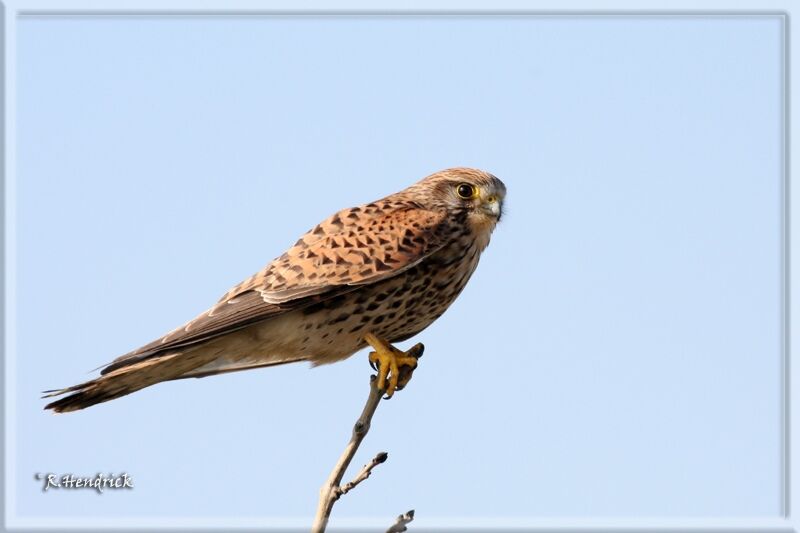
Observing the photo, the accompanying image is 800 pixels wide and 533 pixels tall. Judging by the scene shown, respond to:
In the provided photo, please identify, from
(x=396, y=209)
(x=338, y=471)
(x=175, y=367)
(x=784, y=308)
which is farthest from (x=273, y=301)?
(x=784, y=308)

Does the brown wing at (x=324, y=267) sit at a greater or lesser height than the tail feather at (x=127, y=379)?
greater

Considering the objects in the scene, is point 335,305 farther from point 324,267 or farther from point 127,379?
point 127,379

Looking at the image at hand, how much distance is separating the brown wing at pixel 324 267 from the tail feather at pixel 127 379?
0.04 meters

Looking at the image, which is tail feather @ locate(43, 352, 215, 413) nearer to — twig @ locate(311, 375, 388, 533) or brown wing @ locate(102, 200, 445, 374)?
brown wing @ locate(102, 200, 445, 374)

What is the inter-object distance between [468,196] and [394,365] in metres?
1.14

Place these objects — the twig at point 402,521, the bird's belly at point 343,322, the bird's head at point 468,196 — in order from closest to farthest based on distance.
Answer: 1. the twig at point 402,521
2. the bird's belly at point 343,322
3. the bird's head at point 468,196

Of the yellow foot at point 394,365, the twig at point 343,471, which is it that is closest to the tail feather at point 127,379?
the yellow foot at point 394,365

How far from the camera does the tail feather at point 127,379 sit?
489 cm

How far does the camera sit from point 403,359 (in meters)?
5.17

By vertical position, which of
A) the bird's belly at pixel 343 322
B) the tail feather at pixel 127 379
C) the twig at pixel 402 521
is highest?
the bird's belly at pixel 343 322

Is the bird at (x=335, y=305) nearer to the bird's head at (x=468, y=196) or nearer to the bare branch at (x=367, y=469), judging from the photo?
the bird's head at (x=468, y=196)

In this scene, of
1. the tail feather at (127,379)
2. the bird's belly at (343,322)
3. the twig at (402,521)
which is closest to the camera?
the twig at (402,521)

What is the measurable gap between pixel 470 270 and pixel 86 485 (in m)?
2.04

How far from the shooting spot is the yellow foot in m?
5.10
